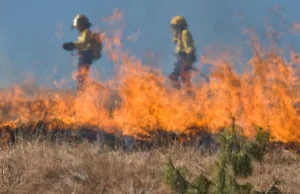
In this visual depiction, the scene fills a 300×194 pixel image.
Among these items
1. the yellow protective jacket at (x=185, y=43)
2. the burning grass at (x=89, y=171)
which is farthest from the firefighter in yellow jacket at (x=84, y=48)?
the burning grass at (x=89, y=171)

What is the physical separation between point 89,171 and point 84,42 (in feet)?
25.7

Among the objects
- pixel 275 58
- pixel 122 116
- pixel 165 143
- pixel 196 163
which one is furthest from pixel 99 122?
pixel 275 58

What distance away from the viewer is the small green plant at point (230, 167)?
271 centimetres

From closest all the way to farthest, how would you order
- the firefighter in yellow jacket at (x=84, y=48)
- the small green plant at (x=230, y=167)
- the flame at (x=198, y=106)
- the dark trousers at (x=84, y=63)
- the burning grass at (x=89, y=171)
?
the small green plant at (x=230, y=167) < the burning grass at (x=89, y=171) < the flame at (x=198, y=106) < the dark trousers at (x=84, y=63) < the firefighter in yellow jacket at (x=84, y=48)

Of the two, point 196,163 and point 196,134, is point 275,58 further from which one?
point 196,163

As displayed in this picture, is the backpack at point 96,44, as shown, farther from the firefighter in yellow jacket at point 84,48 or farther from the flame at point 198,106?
the flame at point 198,106

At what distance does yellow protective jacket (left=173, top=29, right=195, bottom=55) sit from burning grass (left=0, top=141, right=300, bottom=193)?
6.74m

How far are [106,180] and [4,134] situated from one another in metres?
3.45

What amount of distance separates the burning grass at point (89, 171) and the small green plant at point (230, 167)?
1497mm

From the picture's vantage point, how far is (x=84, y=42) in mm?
12016

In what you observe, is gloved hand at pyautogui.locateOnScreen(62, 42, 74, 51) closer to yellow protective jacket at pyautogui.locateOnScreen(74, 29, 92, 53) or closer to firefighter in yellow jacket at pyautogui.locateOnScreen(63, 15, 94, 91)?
firefighter in yellow jacket at pyautogui.locateOnScreen(63, 15, 94, 91)

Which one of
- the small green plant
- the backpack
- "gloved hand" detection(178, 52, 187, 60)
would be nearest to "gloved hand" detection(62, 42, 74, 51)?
the backpack

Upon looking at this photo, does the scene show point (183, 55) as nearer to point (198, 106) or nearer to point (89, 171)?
point (198, 106)

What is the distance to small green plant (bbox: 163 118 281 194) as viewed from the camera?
271 centimetres
